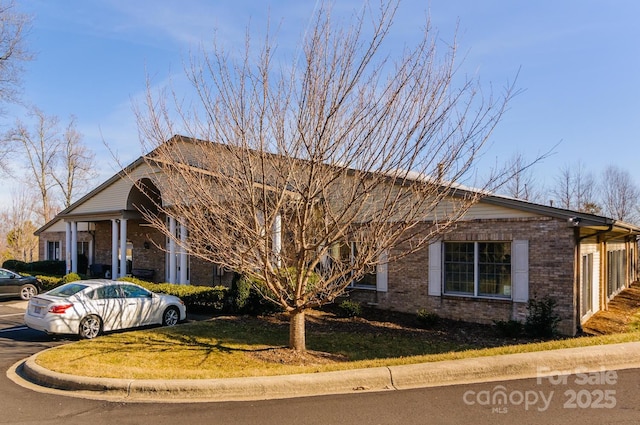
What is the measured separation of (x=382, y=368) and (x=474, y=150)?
3731mm

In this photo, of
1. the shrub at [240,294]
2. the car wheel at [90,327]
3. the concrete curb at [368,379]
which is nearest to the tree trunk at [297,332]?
the concrete curb at [368,379]

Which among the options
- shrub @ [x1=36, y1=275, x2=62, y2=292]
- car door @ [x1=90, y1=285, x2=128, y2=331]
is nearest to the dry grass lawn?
car door @ [x1=90, y1=285, x2=128, y2=331]

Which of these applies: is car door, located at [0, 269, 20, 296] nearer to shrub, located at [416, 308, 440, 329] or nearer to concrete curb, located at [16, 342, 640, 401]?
concrete curb, located at [16, 342, 640, 401]

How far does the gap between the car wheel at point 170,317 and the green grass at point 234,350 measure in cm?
89

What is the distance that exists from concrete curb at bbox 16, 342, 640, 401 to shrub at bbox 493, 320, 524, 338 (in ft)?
17.5

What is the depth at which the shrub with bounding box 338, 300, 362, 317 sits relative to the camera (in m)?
14.3

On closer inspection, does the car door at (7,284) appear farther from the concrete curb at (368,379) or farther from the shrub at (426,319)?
the shrub at (426,319)

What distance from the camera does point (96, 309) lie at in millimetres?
10945

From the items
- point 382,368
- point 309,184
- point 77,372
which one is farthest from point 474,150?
point 77,372

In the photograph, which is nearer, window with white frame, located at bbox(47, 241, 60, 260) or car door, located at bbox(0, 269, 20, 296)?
car door, located at bbox(0, 269, 20, 296)

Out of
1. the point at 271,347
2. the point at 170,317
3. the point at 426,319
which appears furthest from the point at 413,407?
the point at 170,317

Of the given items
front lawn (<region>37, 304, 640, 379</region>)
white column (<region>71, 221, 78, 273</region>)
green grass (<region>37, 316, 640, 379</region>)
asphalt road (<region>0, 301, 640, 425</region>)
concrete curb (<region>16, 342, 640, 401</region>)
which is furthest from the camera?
white column (<region>71, 221, 78, 273</region>)

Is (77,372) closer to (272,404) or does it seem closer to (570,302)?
(272,404)

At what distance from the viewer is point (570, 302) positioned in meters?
11.9
